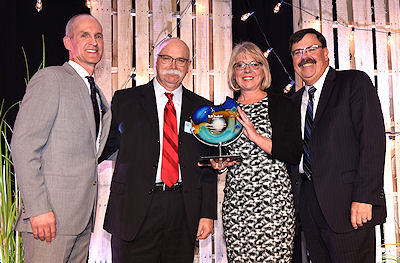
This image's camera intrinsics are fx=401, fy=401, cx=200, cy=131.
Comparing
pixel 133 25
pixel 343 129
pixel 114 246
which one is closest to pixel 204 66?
pixel 133 25

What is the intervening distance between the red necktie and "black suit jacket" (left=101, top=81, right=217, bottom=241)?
1.5 inches

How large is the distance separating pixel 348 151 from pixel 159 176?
1140mm

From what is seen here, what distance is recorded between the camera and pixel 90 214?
2113 millimetres

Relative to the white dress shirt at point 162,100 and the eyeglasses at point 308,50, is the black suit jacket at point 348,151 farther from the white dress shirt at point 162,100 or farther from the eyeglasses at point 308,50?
the white dress shirt at point 162,100

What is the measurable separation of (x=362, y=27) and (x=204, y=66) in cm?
171

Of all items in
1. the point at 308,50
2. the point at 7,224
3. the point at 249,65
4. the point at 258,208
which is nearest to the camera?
the point at 258,208

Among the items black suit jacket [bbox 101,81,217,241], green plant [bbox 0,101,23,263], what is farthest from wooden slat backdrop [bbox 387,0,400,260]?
green plant [bbox 0,101,23,263]

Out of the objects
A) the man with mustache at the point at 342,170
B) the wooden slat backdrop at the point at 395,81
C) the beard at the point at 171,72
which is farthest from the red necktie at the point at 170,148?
the wooden slat backdrop at the point at 395,81

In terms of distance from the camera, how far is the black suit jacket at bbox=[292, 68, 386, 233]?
2.27m

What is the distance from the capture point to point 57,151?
1.99 metres

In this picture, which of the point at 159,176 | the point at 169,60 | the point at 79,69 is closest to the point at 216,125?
the point at 159,176

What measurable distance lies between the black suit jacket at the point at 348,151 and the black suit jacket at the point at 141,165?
2.25 feet

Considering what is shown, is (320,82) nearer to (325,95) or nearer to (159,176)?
(325,95)

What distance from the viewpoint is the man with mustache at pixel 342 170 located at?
2277mm
